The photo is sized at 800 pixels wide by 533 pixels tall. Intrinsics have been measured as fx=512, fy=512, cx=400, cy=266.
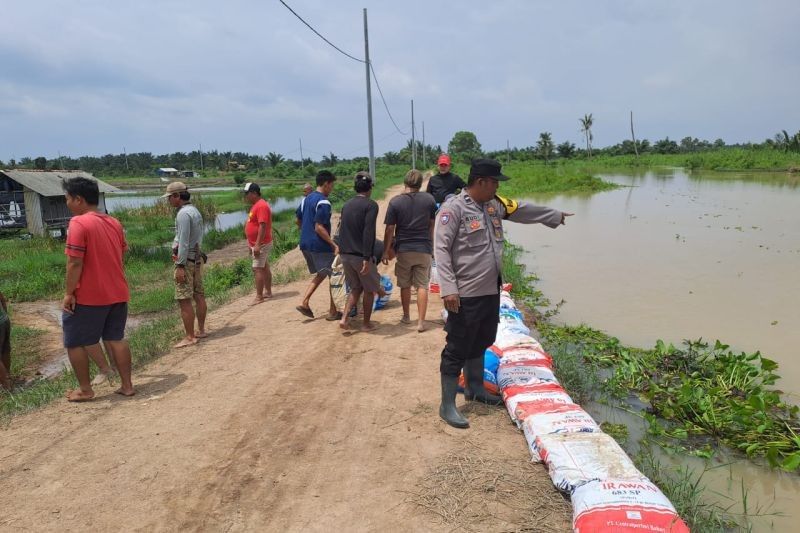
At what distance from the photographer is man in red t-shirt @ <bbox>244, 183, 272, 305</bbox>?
6.77 metres

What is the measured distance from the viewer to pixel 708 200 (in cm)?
2195

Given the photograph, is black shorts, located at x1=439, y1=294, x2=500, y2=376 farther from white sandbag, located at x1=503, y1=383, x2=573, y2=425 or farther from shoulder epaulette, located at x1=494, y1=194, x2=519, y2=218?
shoulder epaulette, located at x1=494, y1=194, x2=519, y2=218

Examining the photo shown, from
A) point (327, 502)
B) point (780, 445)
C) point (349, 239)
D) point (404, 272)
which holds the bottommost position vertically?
point (780, 445)

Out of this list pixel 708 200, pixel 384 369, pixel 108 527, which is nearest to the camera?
pixel 108 527

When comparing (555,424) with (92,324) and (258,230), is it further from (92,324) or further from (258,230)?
(258,230)

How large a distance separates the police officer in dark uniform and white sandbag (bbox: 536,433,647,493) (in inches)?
28.1

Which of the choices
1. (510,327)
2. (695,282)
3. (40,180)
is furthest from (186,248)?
(40,180)

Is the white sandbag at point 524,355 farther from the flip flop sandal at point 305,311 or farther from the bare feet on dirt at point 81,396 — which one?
the bare feet on dirt at point 81,396

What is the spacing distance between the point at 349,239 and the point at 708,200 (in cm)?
2184

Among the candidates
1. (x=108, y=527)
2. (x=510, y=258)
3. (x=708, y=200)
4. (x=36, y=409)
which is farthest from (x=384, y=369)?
(x=708, y=200)

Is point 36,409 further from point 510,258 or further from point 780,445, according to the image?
point 510,258

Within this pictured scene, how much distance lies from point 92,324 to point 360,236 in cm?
243

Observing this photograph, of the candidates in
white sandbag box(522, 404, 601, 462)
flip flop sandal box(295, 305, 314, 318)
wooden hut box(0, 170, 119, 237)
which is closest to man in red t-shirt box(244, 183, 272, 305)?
flip flop sandal box(295, 305, 314, 318)

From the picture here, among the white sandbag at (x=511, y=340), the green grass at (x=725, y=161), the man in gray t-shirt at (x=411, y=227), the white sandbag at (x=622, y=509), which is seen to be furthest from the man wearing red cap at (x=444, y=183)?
the green grass at (x=725, y=161)
